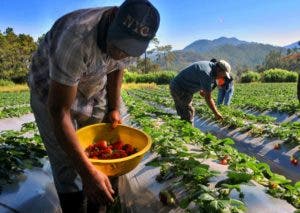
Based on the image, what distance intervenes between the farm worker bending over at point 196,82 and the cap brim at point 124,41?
5.44 meters

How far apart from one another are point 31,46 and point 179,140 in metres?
60.3

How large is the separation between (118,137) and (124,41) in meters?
1.56

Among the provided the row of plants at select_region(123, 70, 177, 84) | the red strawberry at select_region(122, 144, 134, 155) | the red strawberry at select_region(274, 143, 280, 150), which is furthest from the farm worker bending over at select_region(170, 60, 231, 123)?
the row of plants at select_region(123, 70, 177, 84)

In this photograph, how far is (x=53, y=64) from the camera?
2713 mm

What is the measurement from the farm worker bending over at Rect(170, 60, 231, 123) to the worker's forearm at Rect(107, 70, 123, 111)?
4.16 meters

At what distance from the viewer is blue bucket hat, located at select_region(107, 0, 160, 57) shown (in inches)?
101

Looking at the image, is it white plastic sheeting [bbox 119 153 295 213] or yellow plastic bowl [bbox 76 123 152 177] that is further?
white plastic sheeting [bbox 119 153 295 213]

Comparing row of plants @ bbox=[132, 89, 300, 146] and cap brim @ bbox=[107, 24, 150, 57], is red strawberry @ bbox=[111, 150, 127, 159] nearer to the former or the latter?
cap brim @ bbox=[107, 24, 150, 57]

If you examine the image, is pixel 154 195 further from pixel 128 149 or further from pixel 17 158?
pixel 17 158

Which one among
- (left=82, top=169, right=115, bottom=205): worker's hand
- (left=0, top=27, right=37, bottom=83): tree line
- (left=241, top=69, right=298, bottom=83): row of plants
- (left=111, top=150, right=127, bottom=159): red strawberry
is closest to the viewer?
(left=82, top=169, right=115, bottom=205): worker's hand

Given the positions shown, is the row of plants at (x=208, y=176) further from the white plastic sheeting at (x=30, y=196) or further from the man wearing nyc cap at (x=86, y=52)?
the white plastic sheeting at (x=30, y=196)

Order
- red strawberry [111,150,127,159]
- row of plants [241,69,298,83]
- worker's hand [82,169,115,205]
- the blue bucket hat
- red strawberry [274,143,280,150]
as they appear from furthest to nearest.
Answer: row of plants [241,69,298,83] < red strawberry [274,143,280,150] < red strawberry [111,150,127,159] < worker's hand [82,169,115,205] < the blue bucket hat

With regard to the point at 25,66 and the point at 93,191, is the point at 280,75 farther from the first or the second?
the point at 93,191

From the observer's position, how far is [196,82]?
8.66 metres
